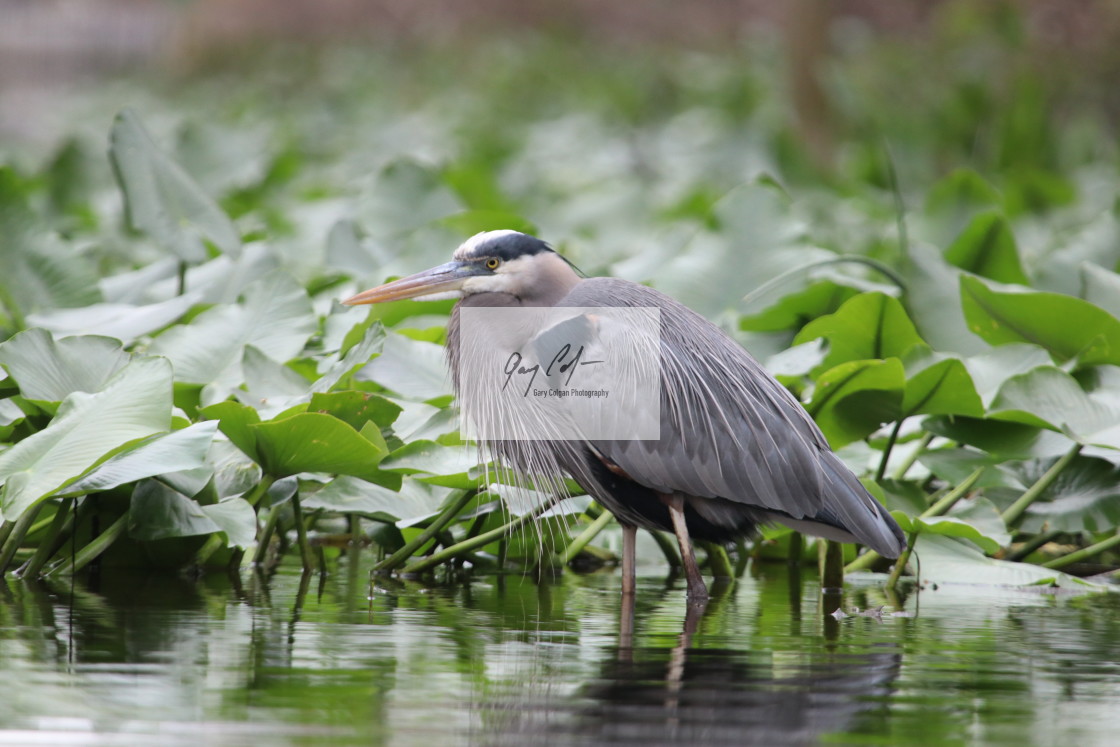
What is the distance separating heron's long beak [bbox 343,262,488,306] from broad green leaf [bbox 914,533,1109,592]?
5.07ft

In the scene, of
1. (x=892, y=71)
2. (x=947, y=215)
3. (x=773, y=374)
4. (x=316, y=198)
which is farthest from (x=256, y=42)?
(x=773, y=374)

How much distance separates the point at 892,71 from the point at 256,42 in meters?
17.7

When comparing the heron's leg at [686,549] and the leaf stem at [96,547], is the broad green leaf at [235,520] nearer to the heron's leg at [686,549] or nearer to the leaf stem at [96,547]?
the leaf stem at [96,547]

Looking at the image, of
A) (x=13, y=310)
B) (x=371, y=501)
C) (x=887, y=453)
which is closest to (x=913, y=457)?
(x=887, y=453)

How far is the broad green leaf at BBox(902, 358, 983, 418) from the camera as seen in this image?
401 cm

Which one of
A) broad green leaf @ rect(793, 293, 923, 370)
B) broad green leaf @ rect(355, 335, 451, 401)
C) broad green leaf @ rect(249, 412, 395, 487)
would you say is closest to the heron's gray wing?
broad green leaf @ rect(793, 293, 923, 370)

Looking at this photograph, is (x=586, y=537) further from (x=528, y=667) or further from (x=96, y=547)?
(x=96, y=547)

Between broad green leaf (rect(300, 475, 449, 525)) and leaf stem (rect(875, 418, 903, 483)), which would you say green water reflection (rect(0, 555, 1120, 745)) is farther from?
leaf stem (rect(875, 418, 903, 483))

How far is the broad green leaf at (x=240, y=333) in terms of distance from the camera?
435 centimetres

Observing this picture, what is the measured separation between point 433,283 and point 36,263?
1938 mm

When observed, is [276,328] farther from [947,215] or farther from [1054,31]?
[1054,31]

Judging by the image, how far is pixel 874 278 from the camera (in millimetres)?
6551

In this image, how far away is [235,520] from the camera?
3.67m

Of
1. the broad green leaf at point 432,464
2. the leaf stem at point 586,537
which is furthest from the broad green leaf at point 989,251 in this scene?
the broad green leaf at point 432,464
